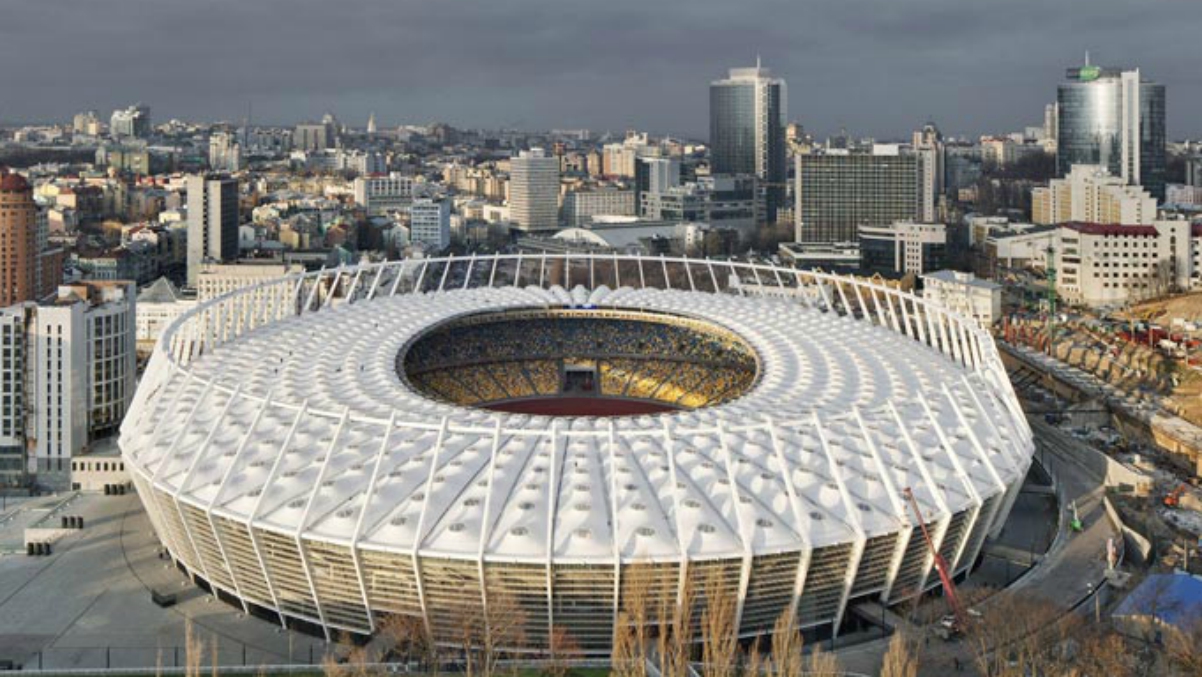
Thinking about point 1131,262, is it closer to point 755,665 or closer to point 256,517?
point 755,665

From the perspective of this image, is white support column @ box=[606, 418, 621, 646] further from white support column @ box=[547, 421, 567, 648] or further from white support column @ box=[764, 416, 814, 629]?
white support column @ box=[764, 416, 814, 629]

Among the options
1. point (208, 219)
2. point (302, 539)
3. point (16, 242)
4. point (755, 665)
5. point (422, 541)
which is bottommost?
point (755, 665)

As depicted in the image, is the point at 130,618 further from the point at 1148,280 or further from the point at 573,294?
the point at 1148,280

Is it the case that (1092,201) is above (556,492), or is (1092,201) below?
above

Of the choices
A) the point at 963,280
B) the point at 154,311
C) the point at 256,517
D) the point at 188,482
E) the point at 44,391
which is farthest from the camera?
the point at 963,280

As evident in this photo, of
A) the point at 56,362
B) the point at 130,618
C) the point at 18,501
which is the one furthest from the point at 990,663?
the point at 56,362

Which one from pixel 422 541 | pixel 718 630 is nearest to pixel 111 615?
pixel 422 541

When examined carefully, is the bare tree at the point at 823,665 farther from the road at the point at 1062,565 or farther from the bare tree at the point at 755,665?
the road at the point at 1062,565
